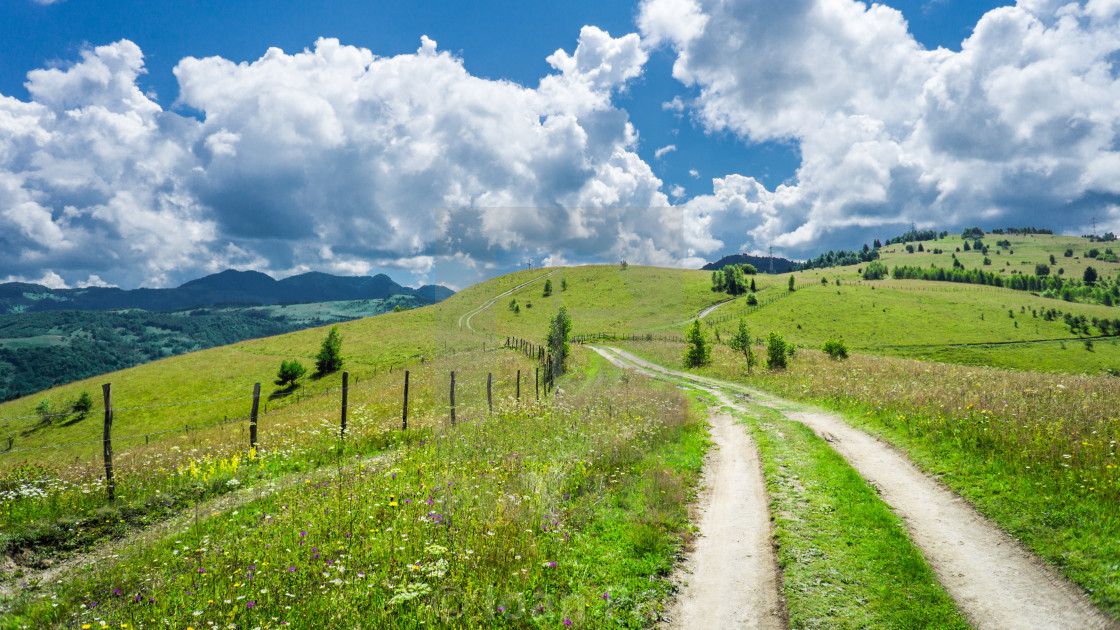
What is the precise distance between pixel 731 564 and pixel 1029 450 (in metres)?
7.73

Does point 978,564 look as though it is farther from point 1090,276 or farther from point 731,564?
point 1090,276

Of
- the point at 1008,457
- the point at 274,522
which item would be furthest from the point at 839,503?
the point at 274,522

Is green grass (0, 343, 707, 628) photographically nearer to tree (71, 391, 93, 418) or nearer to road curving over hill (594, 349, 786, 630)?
road curving over hill (594, 349, 786, 630)

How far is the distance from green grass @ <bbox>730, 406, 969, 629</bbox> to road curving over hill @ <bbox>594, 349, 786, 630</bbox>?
0.25 meters

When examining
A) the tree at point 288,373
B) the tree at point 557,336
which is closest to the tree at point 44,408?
the tree at point 288,373

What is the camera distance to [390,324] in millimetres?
92125

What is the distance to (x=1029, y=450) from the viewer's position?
8.95m

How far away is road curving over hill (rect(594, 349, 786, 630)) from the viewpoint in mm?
5465

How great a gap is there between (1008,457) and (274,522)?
1478 centimetres

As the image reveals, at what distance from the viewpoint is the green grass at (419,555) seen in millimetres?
5152

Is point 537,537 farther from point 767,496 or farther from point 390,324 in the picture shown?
point 390,324

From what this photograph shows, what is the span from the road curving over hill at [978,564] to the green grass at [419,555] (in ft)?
12.4

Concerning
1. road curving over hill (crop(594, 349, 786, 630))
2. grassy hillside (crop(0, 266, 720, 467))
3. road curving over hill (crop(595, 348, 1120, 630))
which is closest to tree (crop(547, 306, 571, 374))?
grassy hillside (crop(0, 266, 720, 467))

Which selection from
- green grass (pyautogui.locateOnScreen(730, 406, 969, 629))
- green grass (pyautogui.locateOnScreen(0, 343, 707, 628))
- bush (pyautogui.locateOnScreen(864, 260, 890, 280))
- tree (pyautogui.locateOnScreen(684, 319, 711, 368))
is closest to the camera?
green grass (pyautogui.locateOnScreen(0, 343, 707, 628))
